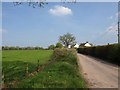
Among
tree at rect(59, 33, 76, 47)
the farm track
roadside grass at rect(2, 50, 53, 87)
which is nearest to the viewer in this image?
the farm track

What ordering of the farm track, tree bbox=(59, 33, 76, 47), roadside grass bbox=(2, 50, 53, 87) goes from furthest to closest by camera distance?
tree bbox=(59, 33, 76, 47), roadside grass bbox=(2, 50, 53, 87), the farm track

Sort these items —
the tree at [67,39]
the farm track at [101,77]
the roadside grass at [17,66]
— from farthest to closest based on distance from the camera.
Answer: the tree at [67,39], the roadside grass at [17,66], the farm track at [101,77]

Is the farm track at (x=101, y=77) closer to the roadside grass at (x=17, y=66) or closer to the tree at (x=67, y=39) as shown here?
the roadside grass at (x=17, y=66)

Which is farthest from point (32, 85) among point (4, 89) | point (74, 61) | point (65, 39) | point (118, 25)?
point (65, 39)

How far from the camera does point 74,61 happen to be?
2258 cm

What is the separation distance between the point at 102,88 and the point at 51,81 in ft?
9.04

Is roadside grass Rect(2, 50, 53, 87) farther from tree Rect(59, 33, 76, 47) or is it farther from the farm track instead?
tree Rect(59, 33, 76, 47)

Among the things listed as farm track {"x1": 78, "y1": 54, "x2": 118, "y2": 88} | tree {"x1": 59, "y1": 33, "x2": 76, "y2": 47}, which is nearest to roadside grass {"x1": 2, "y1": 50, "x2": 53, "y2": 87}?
farm track {"x1": 78, "y1": 54, "x2": 118, "y2": 88}

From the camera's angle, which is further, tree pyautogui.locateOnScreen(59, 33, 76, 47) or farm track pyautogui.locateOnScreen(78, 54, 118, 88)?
tree pyautogui.locateOnScreen(59, 33, 76, 47)

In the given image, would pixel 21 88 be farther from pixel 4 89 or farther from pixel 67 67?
Result: pixel 67 67

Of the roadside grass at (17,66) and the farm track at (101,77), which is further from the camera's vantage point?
the roadside grass at (17,66)

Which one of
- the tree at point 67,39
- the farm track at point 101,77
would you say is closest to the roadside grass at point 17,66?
the farm track at point 101,77

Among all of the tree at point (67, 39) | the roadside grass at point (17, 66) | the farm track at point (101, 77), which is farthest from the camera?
the tree at point (67, 39)

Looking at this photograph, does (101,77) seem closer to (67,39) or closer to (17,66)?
(17,66)
